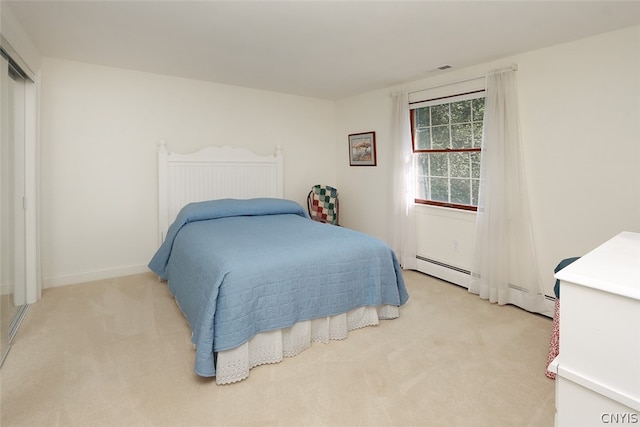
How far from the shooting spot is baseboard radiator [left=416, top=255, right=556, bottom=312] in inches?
142

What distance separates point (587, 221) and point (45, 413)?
12.2 ft

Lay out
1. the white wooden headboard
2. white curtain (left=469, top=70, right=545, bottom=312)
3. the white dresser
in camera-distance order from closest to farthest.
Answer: the white dresser, white curtain (left=469, top=70, right=545, bottom=312), the white wooden headboard

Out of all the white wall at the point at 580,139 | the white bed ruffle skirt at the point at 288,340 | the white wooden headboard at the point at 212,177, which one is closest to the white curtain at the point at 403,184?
the white wall at the point at 580,139

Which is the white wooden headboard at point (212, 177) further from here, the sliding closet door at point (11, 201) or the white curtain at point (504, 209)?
the white curtain at point (504, 209)

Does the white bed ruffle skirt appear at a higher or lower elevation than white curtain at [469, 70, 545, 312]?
lower

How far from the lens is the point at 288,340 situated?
227cm

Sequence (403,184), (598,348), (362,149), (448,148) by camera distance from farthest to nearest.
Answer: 1. (362,149)
2. (403,184)
3. (448,148)
4. (598,348)

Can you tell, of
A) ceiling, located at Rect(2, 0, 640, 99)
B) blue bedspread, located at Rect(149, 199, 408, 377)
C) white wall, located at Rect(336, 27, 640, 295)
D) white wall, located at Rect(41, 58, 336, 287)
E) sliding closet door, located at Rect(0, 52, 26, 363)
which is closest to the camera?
blue bedspread, located at Rect(149, 199, 408, 377)

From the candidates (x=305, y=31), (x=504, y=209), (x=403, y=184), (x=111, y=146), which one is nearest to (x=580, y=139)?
(x=504, y=209)

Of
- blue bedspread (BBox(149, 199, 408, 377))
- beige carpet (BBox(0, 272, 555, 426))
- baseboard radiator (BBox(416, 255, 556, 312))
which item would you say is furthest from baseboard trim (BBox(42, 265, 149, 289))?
baseboard radiator (BBox(416, 255, 556, 312))

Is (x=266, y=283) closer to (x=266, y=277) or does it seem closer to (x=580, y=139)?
(x=266, y=277)

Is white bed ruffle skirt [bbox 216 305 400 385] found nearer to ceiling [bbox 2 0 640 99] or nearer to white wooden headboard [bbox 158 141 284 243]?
ceiling [bbox 2 0 640 99]

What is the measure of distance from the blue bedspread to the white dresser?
4.78ft

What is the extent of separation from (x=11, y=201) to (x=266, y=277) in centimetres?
214
